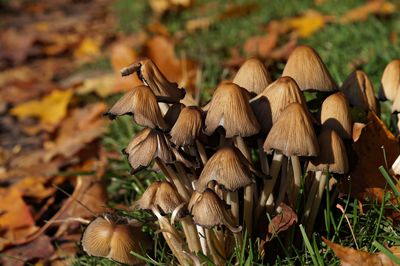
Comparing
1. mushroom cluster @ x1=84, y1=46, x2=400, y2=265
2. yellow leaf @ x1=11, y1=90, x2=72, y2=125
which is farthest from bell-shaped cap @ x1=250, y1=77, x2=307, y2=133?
yellow leaf @ x1=11, y1=90, x2=72, y2=125

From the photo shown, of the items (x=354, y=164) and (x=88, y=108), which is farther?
(x=88, y=108)

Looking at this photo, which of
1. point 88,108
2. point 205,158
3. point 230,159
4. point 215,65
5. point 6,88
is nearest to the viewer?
point 230,159

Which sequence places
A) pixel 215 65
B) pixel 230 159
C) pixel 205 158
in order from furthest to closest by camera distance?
1. pixel 215 65
2. pixel 205 158
3. pixel 230 159

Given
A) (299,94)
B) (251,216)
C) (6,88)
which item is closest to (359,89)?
(299,94)

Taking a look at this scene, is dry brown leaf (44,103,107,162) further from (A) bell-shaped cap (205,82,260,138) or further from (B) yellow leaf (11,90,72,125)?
(A) bell-shaped cap (205,82,260,138)

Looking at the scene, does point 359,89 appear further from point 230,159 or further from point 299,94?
point 230,159

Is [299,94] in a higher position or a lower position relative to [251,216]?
higher

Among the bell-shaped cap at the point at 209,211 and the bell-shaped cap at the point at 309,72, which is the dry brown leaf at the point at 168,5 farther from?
the bell-shaped cap at the point at 209,211
